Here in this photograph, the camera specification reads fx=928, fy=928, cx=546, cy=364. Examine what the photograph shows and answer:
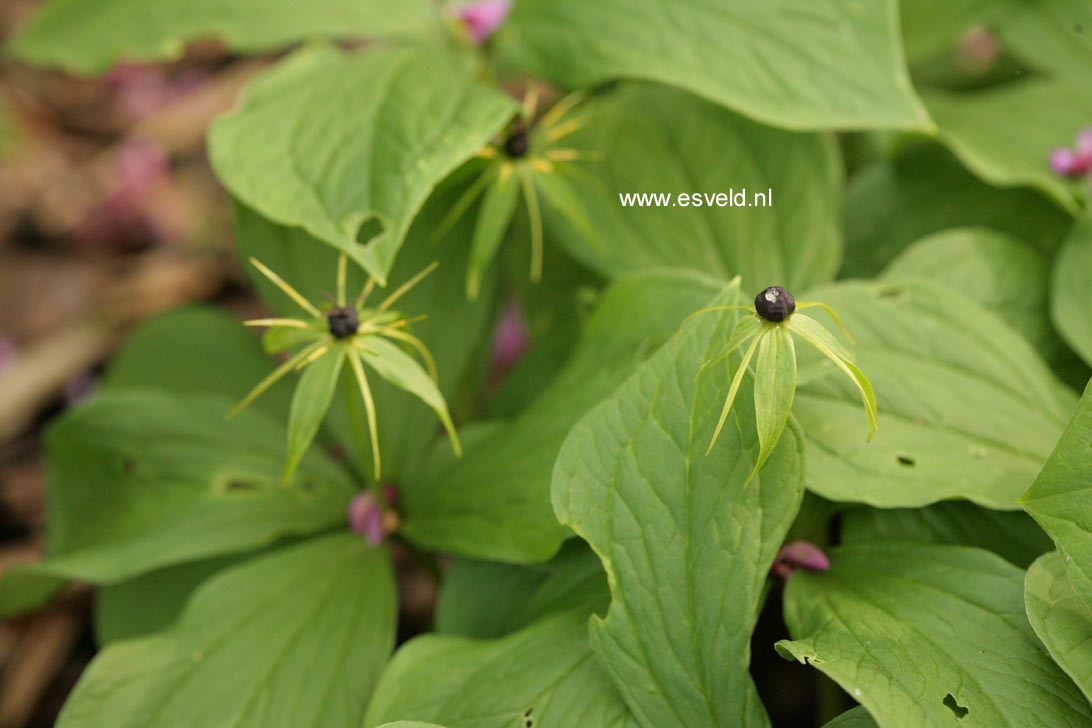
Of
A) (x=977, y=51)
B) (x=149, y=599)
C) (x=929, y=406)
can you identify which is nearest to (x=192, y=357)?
(x=149, y=599)

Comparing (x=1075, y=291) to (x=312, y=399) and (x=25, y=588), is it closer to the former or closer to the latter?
(x=312, y=399)

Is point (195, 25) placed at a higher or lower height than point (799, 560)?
higher

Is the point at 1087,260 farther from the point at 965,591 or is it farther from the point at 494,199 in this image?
the point at 494,199

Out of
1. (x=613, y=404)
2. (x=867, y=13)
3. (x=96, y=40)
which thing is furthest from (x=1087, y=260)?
(x=96, y=40)

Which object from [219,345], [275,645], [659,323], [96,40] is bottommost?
[275,645]

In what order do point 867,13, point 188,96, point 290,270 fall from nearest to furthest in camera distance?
point 867,13
point 290,270
point 188,96

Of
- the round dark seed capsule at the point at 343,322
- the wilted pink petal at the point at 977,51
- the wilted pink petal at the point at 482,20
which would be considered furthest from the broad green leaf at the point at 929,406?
the wilted pink petal at the point at 977,51

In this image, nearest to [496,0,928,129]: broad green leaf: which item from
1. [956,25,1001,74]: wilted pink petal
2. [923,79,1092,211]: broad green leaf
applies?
[923,79,1092,211]: broad green leaf
